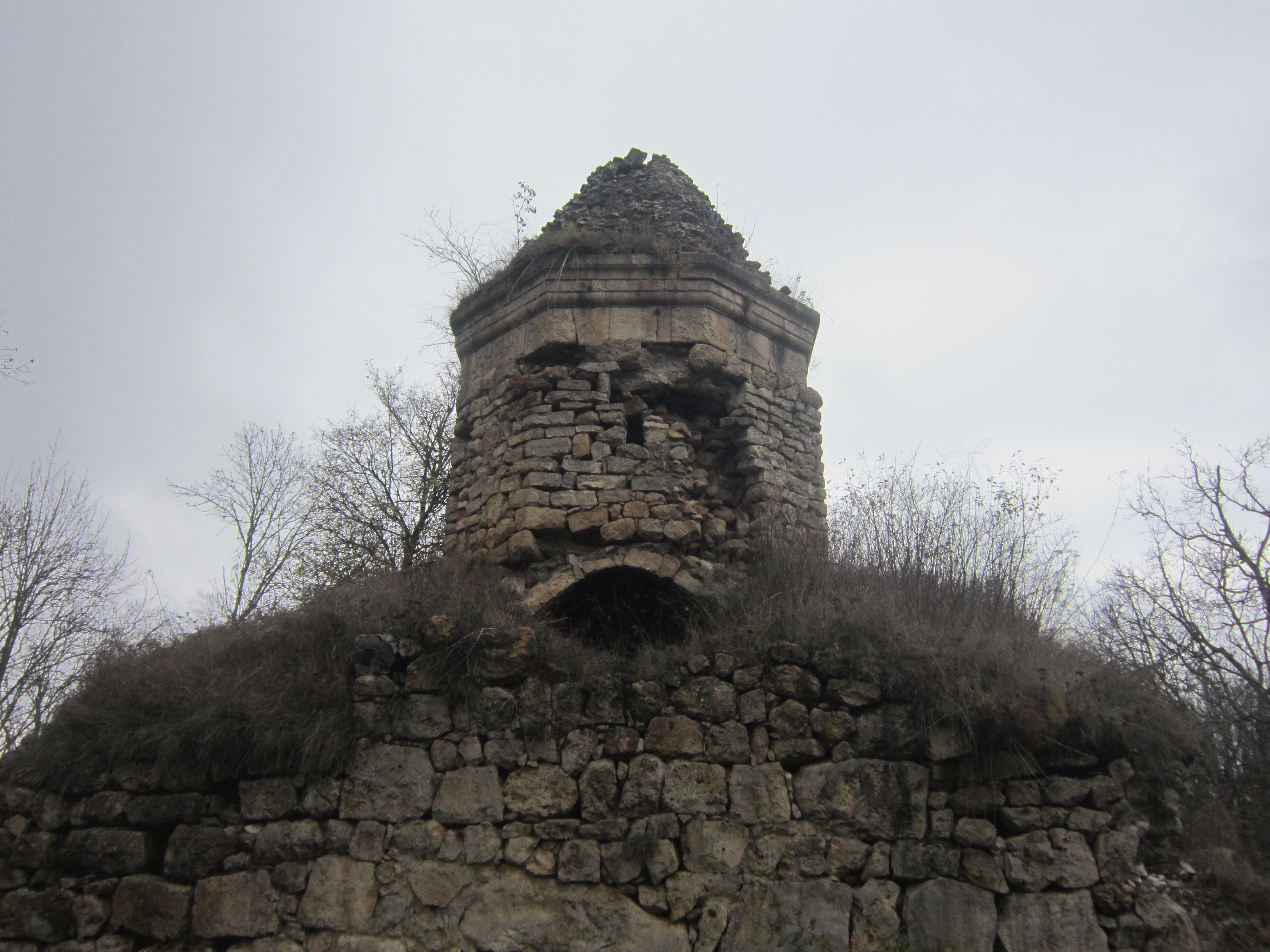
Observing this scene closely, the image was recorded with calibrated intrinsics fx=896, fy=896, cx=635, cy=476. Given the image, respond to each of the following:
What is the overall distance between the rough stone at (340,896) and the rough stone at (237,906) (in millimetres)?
23

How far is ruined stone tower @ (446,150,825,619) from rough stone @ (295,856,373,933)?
73.4 inches

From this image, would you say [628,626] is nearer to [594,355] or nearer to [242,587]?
[594,355]

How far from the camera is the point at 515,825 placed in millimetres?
4328

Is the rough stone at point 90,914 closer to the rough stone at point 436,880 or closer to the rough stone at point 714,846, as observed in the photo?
the rough stone at point 436,880

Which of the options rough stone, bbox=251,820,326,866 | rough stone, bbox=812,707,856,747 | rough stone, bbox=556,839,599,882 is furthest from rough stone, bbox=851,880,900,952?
rough stone, bbox=251,820,326,866

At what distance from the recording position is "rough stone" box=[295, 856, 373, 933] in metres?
4.24

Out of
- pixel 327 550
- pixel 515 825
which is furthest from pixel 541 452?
pixel 327 550

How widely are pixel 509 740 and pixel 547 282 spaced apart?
342 cm

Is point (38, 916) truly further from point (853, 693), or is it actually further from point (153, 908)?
point (853, 693)

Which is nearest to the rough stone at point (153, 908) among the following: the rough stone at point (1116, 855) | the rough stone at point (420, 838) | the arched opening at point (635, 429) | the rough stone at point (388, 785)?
the rough stone at point (388, 785)

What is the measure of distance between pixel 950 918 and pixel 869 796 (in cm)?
59

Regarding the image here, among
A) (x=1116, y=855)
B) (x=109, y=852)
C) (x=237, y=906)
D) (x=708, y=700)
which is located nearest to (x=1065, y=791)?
(x=1116, y=855)

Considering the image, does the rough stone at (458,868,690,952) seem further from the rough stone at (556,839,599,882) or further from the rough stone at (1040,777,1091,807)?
the rough stone at (1040,777,1091,807)

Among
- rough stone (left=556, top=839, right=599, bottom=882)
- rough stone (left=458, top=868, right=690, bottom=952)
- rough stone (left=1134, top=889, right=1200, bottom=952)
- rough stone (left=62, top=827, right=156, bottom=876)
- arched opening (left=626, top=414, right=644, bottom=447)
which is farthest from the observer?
arched opening (left=626, top=414, right=644, bottom=447)
